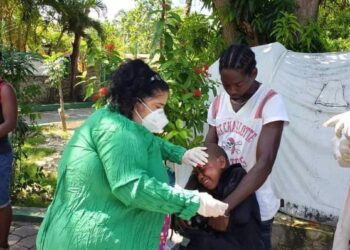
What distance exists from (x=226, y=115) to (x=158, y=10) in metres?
1.27

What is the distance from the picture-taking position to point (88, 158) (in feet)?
4.81

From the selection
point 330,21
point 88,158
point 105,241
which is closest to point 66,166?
point 88,158

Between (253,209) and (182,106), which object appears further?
(182,106)

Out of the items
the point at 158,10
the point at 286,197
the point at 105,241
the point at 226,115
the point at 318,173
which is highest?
the point at 158,10

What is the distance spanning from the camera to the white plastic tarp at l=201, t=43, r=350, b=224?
142 inches

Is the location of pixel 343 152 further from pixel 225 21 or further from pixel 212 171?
pixel 225 21

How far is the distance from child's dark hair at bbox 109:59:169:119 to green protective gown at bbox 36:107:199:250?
44 millimetres

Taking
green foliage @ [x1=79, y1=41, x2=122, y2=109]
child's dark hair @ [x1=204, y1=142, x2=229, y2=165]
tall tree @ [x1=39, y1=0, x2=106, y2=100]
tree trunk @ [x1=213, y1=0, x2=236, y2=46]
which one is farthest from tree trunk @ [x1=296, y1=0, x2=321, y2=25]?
tall tree @ [x1=39, y1=0, x2=106, y2=100]

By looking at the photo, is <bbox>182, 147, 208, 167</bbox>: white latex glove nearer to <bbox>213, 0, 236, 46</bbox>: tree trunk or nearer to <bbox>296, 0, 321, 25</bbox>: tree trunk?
<bbox>213, 0, 236, 46</bbox>: tree trunk

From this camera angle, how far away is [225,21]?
4836mm

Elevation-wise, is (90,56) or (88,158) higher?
(90,56)

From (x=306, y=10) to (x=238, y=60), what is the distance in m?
3.28

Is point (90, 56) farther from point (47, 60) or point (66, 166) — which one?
point (47, 60)

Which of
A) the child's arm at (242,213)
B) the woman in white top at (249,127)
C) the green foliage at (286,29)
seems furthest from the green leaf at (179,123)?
the green foliage at (286,29)
